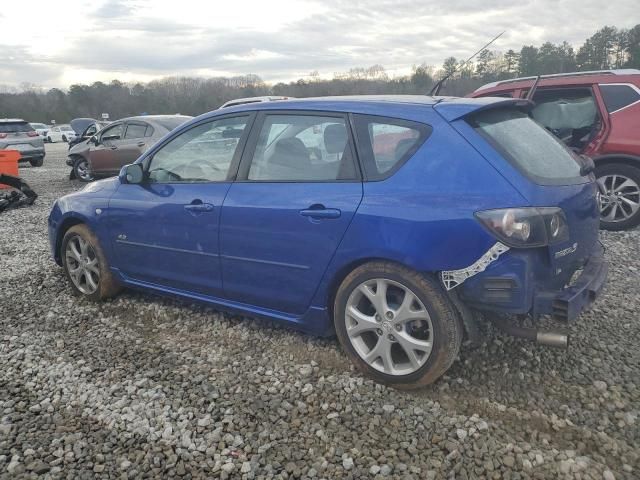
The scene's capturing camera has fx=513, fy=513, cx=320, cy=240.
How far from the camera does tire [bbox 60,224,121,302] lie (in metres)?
4.32

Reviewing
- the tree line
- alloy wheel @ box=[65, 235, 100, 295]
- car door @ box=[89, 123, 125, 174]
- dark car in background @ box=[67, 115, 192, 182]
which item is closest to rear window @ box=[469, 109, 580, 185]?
alloy wheel @ box=[65, 235, 100, 295]

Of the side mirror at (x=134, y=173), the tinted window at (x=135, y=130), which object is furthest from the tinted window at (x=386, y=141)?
the tinted window at (x=135, y=130)

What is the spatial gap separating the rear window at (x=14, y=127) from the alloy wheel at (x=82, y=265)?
14.3 meters

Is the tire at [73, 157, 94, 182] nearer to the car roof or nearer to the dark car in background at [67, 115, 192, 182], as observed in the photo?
the dark car in background at [67, 115, 192, 182]

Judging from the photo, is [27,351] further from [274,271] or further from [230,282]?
[274,271]

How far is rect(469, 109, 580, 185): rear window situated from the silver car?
54.7 ft

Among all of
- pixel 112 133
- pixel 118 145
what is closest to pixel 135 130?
pixel 118 145

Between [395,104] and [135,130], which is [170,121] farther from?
[395,104]

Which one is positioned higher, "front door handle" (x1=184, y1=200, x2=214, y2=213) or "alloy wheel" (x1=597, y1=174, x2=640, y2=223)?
"front door handle" (x1=184, y1=200, x2=214, y2=213)

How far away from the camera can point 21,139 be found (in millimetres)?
16438

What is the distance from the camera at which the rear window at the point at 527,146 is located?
2.74 metres

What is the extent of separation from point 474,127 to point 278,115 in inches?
50.6

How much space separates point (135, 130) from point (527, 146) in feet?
32.9

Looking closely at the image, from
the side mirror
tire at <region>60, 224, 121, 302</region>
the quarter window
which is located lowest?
tire at <region>60, 224, 121, 302</region>
